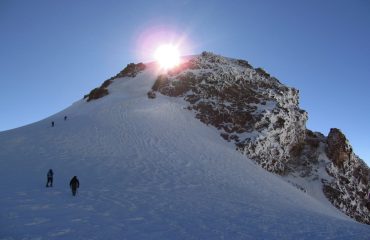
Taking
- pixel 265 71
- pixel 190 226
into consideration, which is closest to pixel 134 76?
pixel 265 71

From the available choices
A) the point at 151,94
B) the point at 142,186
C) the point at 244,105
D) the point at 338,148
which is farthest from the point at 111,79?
the point at 142,186

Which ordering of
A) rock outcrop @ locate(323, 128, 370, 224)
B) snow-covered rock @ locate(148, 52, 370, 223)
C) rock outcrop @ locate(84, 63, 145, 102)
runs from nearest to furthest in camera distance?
snow-covered rock @ locate(148, 52, 370, 223) < rock outcrop @ locate(323, 128, 370, 224) < rock outcrop @ locate(84, 63, 145, 102)

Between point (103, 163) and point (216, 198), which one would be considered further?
point (103, 163)

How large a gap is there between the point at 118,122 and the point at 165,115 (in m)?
7.32

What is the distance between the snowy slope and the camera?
1443 centimetres

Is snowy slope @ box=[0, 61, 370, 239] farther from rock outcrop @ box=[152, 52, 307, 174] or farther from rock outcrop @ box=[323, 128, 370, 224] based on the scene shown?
rock outcrop @ box=[323, 128, 370, 224]

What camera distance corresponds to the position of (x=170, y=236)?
1352cm

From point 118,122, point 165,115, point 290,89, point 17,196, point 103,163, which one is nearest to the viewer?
point 17,196

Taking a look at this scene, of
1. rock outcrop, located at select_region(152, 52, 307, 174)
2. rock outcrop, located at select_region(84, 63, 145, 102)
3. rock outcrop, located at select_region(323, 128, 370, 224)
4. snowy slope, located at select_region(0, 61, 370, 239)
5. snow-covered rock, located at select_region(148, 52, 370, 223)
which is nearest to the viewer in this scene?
snowy slope, located at select_region(0, 61, 370, 239)

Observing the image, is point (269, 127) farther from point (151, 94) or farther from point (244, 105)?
point (151, 94)

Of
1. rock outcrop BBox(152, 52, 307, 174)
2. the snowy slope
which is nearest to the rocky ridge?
rock outcrop BBox(152, 52, 307, 174)

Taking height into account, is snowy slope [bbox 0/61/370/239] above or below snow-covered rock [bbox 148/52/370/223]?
below

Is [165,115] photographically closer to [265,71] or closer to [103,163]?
[103,163]

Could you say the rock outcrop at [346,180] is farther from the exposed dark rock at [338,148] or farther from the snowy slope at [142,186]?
the snowy slope at [142,186]
